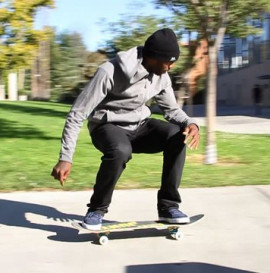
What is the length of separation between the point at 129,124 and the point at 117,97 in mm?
289

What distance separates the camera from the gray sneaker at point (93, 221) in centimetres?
438

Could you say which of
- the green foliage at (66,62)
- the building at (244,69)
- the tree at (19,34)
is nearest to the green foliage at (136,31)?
the tree at (19,34)

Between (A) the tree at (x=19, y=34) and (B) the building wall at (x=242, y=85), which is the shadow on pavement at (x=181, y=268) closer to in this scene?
(A) the tree at (x=19, y=34)

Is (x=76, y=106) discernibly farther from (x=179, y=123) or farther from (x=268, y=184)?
(x=268, y=184)

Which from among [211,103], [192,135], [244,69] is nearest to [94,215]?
[192,135]

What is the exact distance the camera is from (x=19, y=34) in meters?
10.6

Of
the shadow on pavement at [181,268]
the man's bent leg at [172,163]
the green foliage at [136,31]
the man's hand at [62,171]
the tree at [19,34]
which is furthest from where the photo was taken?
the green foliage at [136,31]

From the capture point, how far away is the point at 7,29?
1056cm

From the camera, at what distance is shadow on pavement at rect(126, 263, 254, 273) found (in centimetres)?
382

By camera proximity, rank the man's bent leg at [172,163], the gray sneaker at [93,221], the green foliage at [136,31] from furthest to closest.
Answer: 1. the green foliage at [136,31]
2. the man's bent leg at [172,163]
3. the gray sneaker at [93,221]

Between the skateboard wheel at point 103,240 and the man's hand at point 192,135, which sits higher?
the man's hand at point 192,135

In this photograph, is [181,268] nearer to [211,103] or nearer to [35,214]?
[35,214]

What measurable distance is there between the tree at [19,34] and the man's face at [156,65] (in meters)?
6.47

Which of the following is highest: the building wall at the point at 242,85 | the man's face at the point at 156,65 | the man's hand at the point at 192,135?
the man's face at the point at 156,65
